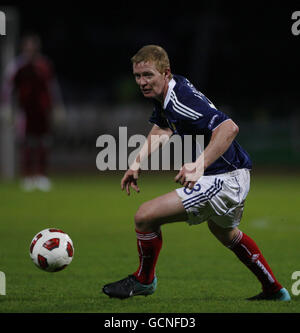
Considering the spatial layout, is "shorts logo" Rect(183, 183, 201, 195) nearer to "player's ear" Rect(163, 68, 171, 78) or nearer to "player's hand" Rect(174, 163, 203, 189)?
"player's hand" Rect(174, 163, 203, 189)

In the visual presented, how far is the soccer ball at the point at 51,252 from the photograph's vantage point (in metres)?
5.57

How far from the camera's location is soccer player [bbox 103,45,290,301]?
497 centimetres

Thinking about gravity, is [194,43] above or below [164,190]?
above

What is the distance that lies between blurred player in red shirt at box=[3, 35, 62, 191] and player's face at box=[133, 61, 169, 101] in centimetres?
943

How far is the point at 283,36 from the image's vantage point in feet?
104

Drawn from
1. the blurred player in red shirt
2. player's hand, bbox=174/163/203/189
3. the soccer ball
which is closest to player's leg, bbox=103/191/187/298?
player's hand, bbox=174/163/203/189

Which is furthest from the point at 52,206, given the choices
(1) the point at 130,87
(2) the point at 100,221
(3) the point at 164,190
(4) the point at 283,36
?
(4) the point at 283,36

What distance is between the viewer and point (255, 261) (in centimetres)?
535

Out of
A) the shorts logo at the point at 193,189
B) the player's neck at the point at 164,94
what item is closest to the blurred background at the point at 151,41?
the player's neck at the point at 164,94

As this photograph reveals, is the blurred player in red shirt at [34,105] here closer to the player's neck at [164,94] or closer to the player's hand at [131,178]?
the player's hand at [131,178]

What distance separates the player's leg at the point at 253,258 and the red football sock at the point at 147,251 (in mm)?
436

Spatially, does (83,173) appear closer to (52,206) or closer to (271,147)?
(271,147)
